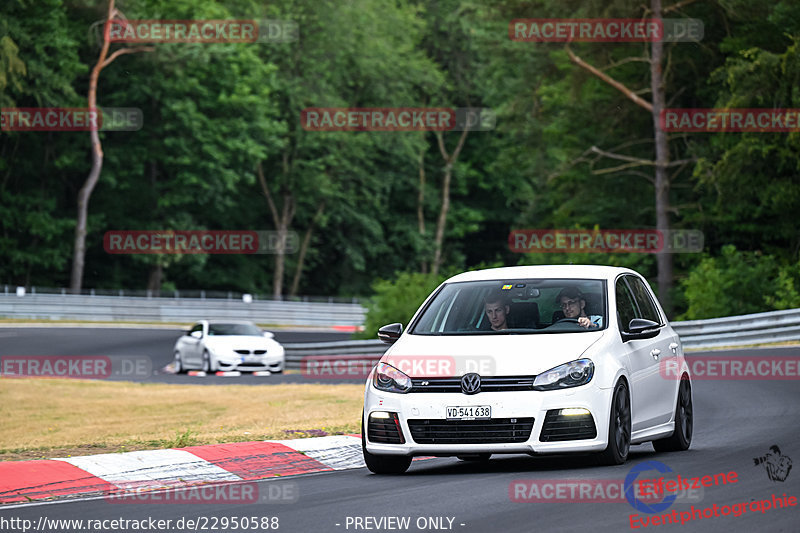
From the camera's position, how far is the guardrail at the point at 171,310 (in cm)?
5622

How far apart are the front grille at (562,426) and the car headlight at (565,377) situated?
0.65ft

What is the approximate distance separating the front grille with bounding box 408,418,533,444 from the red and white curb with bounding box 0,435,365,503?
1.49 meters

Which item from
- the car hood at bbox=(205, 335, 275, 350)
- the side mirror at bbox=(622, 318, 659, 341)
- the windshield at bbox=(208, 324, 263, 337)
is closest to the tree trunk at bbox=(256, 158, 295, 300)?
the windshield at bbox=(208, 324, 263, 337)

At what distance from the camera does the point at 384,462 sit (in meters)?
10.9

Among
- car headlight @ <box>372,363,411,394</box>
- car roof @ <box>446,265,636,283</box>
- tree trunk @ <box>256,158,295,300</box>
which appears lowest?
car headlight @ <box>372,363,411,394</box>

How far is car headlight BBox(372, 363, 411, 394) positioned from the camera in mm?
10523

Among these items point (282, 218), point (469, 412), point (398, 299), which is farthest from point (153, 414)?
point (282, 218)

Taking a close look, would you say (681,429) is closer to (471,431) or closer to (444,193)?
(471,431)

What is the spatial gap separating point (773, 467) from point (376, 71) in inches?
2637

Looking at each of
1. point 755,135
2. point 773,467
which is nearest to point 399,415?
point 773,467

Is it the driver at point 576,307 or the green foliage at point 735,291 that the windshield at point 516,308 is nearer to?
the driver at point 576,307

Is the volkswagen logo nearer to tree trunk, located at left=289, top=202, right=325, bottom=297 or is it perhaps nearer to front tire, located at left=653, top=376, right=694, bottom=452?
front tire, located at left=653, top=376, right=694, bottom=452

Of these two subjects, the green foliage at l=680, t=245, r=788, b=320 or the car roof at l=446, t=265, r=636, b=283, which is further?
the green foliage at l=680, t=245, r=788, b=320

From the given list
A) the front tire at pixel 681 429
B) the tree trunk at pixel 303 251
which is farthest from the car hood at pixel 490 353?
the tree trunk at pixel 303 251
